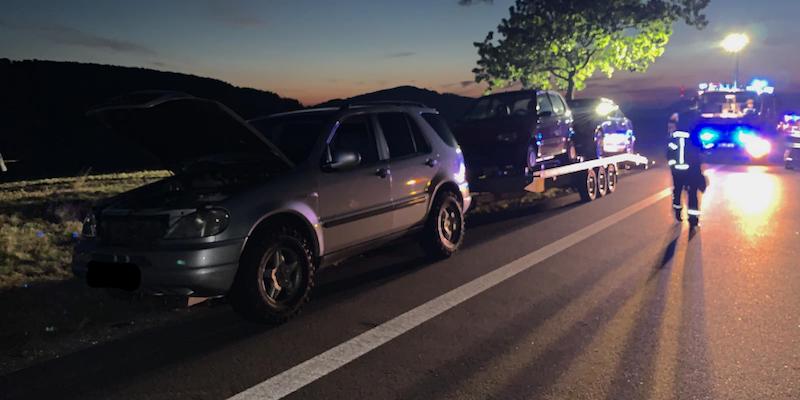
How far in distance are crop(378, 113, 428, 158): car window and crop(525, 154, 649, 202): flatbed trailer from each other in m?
3.91

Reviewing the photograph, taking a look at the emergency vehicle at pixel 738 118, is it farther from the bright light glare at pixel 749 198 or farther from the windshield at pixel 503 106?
the windshield at pixel 503 106

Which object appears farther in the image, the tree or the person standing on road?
the tree

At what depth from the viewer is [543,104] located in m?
11.2

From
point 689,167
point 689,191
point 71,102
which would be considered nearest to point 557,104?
point 689,167

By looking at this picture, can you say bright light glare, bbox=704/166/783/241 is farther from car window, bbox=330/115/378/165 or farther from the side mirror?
the side mirror

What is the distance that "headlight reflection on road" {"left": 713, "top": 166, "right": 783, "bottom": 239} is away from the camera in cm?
878

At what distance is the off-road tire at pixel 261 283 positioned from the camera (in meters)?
4.42

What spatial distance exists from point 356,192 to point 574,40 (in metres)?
25.4

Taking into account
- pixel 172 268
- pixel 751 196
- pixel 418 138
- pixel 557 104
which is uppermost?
pixel 557 104

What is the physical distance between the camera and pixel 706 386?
3.32 m

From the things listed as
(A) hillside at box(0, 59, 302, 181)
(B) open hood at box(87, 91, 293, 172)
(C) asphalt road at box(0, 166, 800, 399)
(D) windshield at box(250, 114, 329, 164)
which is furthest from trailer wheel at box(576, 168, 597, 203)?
(A) hillside at box(0, 59, 302, 181)

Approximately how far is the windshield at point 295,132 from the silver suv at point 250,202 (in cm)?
2

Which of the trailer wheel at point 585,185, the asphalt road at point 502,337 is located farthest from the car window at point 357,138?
the trailer wheel at point 585,185

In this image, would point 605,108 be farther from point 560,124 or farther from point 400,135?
point 400,135
